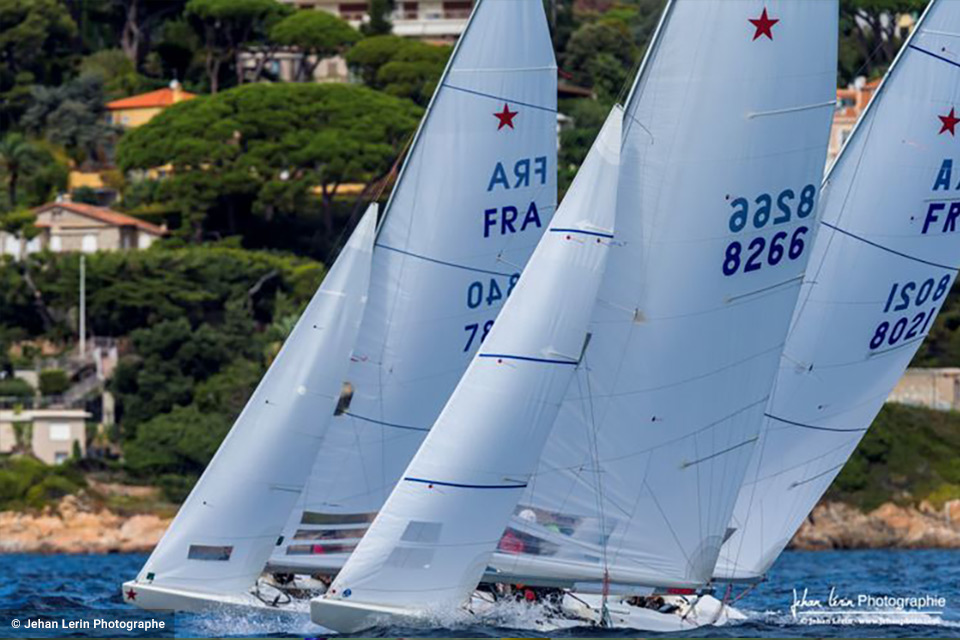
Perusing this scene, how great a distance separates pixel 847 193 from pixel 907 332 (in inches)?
77.6

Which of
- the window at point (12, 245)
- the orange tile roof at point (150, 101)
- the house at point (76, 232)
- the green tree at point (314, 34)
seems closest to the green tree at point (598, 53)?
the green tree at point (314, 34)

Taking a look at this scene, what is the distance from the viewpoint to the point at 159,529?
64938mm

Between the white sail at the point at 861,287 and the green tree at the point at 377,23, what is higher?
the white sail at the point at 861,287

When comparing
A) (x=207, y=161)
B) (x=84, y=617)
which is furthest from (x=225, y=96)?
(x=84, y=617)

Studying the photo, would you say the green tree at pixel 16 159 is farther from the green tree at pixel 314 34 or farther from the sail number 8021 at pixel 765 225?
the sail number 8021 at pixel 765 225

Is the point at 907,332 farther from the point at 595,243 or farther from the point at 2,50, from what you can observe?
the point at 2,50

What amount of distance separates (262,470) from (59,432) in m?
40.6

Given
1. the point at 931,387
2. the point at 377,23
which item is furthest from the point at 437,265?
the point at 377,23

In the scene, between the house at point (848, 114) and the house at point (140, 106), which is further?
the house at point (140, 106)

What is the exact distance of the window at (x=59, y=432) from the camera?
69750 millimetres

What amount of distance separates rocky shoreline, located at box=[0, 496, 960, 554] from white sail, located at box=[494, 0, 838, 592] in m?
37.3

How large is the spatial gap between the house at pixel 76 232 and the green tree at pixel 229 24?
1922 centimetres

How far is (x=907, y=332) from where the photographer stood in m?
30.6

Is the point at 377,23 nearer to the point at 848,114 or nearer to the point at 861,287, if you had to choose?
the point at 848,114
